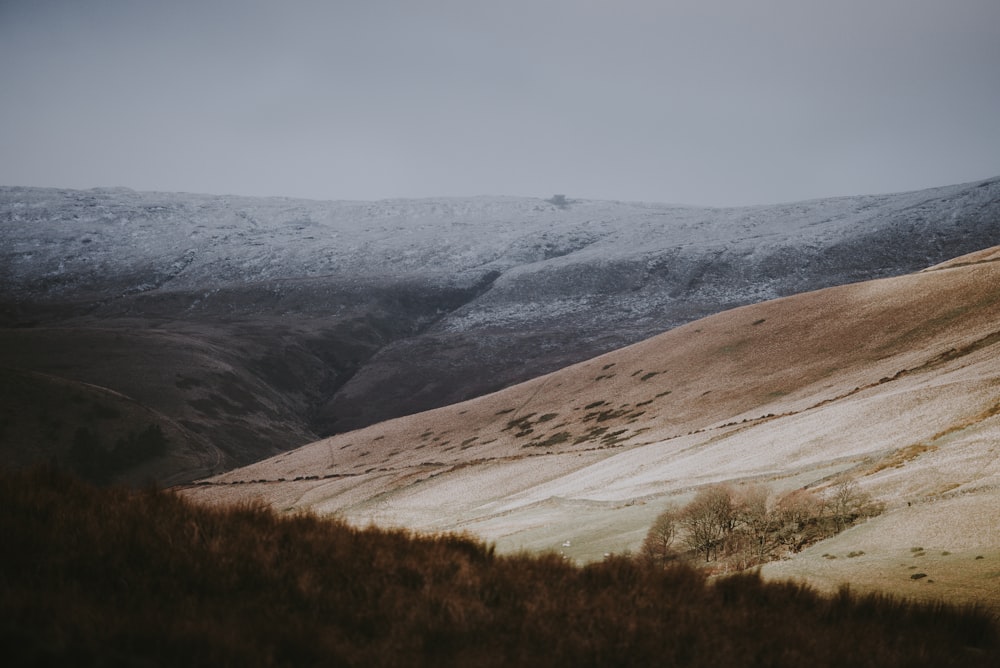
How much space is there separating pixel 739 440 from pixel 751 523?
55.2 ft

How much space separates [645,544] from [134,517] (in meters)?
9.76

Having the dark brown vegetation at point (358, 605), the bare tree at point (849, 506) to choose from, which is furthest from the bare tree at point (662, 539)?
the dark brown vegetation at point (358, 605)

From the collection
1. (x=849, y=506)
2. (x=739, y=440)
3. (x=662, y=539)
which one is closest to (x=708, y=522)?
(x=662, y=539)

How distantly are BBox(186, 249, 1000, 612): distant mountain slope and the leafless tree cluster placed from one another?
2.25ft

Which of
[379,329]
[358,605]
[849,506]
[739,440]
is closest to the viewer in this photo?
[358,605]

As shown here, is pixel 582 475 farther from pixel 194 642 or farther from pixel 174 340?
pixel 174 340

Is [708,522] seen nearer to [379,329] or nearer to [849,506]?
[849,506]

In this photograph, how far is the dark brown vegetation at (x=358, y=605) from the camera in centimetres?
497

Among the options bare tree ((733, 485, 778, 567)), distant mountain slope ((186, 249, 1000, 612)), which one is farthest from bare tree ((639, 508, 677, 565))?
bare tree ((733, 485, 778, 567))

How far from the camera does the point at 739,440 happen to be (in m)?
29.8

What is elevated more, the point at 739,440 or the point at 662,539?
the point at 662,539

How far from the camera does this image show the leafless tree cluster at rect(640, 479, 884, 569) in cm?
1259

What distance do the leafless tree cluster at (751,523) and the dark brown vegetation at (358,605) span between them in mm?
5343

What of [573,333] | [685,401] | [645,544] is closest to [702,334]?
[685,401]
